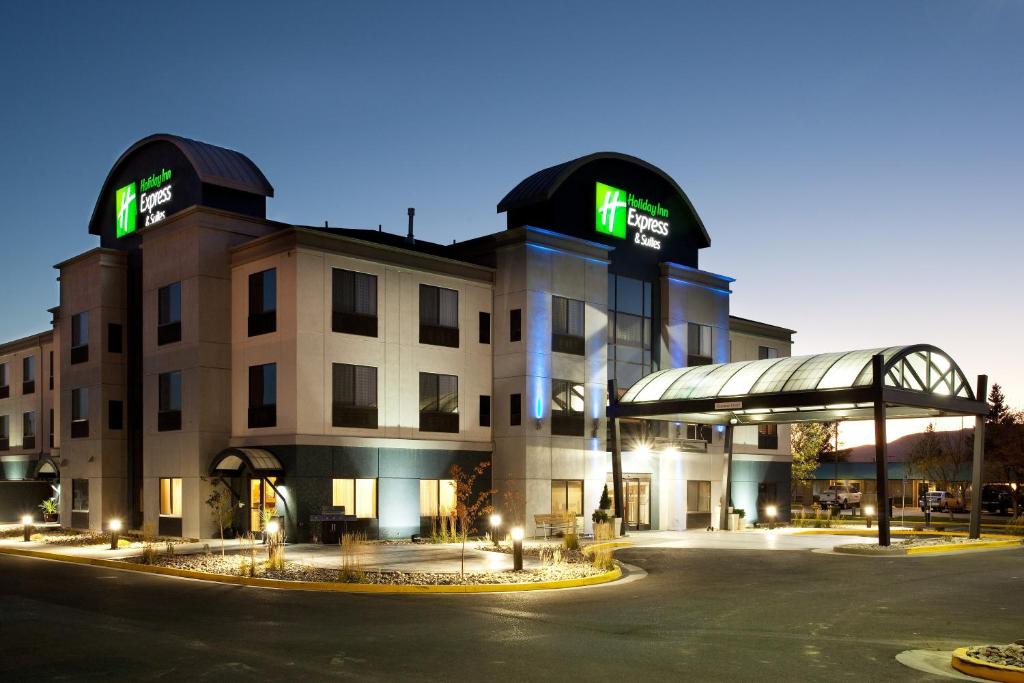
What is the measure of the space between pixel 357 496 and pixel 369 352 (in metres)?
4.94

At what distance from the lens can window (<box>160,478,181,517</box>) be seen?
35219 millimetres

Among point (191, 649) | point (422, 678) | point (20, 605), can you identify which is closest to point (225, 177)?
point (20, 605)

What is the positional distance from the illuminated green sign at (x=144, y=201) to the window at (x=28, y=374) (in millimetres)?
16271

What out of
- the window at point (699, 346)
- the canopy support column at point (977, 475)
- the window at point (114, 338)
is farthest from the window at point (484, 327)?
the canopy support column at point (977, 475)

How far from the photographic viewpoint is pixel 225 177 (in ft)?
122

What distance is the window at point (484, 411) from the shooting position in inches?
1465

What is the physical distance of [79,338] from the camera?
41.3 meters

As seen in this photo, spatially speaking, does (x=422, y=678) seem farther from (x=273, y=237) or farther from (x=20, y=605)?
(x=273, y=237)

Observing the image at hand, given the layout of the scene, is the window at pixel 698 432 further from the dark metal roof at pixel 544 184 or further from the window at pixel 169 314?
the window at pixel 169 314

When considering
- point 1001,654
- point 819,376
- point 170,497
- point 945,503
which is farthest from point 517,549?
point 945,503

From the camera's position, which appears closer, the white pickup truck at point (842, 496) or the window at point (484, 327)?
the window at point (484, 327)

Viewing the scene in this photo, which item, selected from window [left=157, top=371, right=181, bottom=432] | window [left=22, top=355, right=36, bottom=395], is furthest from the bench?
window [left=22, top=355, right=36, bottom=395]

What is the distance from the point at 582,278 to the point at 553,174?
14.5 feet

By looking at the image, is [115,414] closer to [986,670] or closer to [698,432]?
[698,432]
